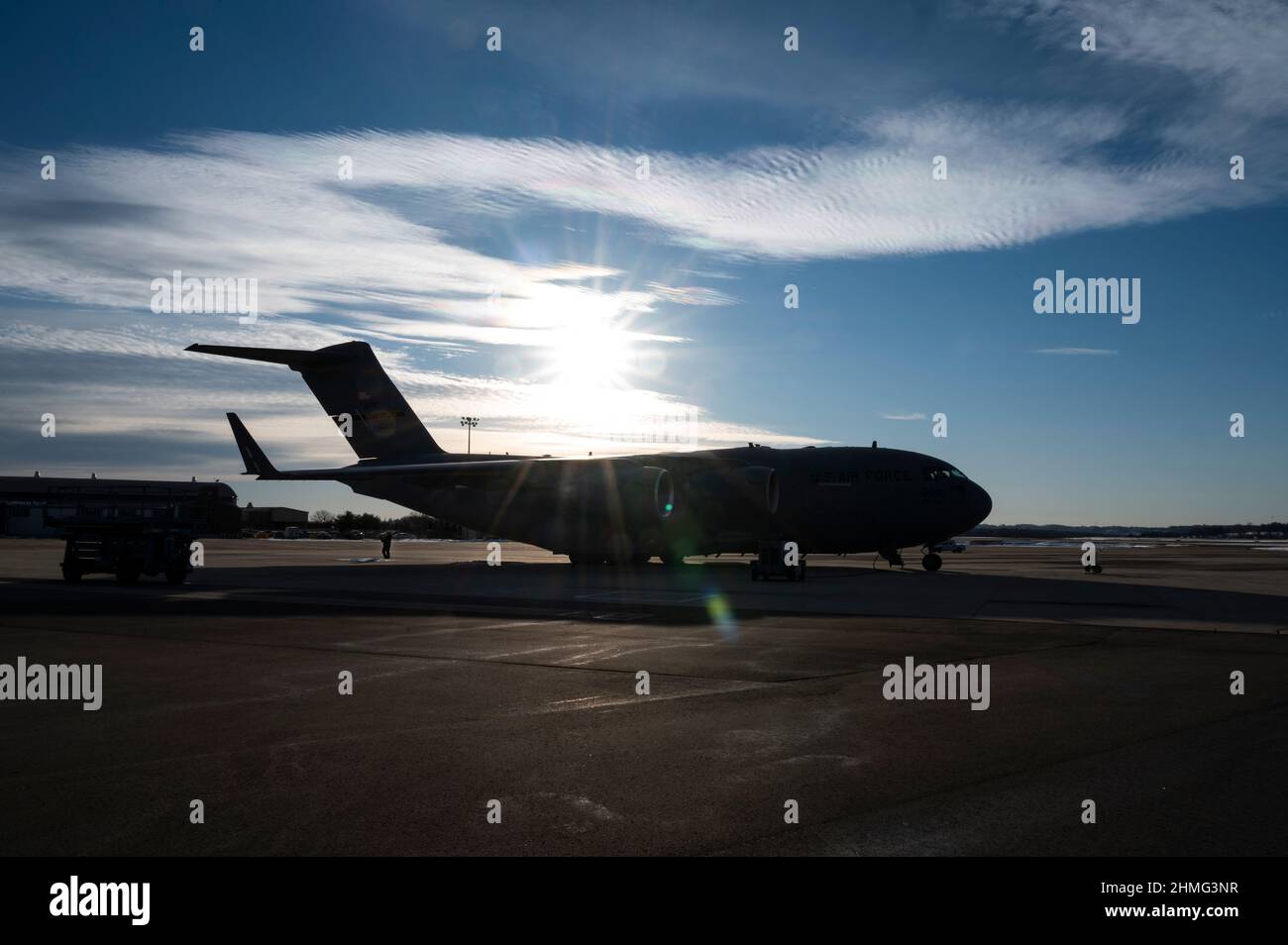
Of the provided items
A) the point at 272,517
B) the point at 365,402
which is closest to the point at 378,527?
the point at 272,517

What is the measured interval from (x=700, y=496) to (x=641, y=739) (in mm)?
25798

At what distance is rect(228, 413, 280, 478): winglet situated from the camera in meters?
33.8

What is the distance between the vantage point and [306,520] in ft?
618

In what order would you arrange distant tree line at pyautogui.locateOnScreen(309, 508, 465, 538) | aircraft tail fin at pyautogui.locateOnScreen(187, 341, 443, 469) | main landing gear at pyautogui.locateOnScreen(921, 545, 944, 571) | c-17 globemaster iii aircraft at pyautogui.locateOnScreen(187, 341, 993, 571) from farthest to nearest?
1. distant tree line at pyautogui.locateOnScreen(309, 508, 465, 538)
2. aircraft tail fin at pyautogui.locateOnScreen(187, 341, 443, 469)
3. main landing gear at pyautogui.locateOnScreen(921, 545, 944, 571)
4. c-17 globemaster iii aircraft at pyautogui.locateOnScreen(187, 341, 993, 571)

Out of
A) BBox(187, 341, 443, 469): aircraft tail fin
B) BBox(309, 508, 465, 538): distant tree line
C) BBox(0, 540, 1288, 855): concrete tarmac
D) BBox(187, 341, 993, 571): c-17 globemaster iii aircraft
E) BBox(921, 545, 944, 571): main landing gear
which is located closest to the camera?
BBox(0, 540, 1288, 855): concrete tarmac

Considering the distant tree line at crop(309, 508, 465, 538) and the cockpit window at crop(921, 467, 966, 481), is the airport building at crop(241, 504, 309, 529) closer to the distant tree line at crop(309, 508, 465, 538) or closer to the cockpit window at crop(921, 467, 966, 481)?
the distant tree line at crop(309, 508, 465, 538)

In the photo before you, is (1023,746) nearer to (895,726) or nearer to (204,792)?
(895,726)

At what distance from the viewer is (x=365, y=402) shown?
38.9 m

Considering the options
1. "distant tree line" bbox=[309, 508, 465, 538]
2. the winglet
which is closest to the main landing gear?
the winglet

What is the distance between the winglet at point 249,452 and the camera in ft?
111

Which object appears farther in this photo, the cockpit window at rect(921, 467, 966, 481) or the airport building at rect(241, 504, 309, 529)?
the airport building at rect(241, 504, 309, 529)

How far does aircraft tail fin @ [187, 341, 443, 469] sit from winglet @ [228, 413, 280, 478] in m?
4.46

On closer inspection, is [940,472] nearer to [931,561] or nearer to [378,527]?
[931,561]
